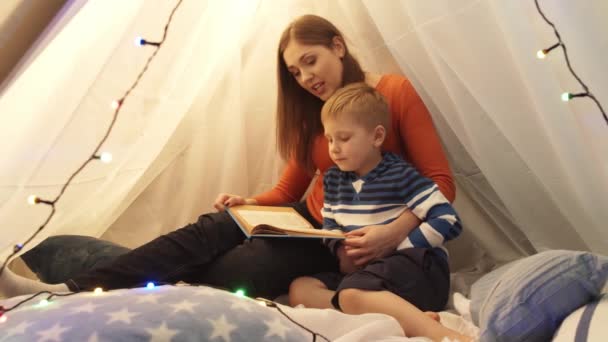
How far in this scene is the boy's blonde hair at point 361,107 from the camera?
3.42 feet

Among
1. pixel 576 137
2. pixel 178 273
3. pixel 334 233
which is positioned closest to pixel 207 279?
pixel 178 273

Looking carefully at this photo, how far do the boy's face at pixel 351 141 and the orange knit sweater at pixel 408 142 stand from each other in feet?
0.28

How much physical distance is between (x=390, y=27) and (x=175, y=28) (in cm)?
47

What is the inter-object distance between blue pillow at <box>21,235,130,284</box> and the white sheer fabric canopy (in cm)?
5

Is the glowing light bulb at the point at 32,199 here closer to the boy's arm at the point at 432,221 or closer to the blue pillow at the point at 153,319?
the blue pillow at the point at 153,319

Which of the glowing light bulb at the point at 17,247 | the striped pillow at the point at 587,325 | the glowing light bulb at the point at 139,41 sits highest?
the glowing light bulb at the point at 139,41

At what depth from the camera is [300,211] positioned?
127 centimetres

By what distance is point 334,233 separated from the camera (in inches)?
39.7

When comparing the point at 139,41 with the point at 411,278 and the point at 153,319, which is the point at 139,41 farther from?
the point at 411,278

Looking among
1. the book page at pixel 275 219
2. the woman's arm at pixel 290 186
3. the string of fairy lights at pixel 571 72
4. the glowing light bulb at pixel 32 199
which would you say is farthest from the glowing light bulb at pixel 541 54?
the glowing light bulb at pixel 32 199

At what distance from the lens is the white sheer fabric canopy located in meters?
0.76

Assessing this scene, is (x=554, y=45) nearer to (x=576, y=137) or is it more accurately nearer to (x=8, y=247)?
(x=576, y=137)

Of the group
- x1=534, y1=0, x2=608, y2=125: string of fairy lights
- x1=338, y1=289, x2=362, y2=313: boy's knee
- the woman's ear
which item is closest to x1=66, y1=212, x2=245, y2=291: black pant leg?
x1=338, y1=289, x2=362, y2=313: boy's knee

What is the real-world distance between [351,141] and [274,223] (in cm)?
23
